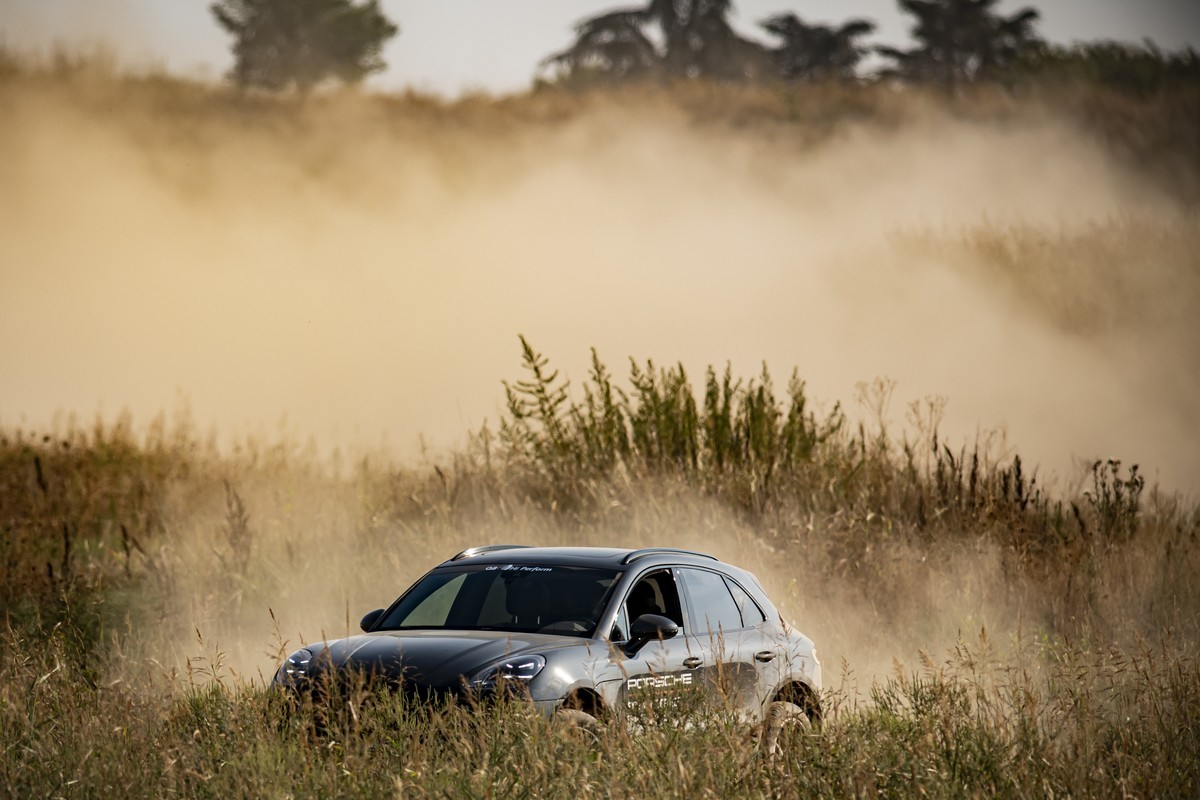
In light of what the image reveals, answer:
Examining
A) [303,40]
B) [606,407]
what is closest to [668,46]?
[303,40]

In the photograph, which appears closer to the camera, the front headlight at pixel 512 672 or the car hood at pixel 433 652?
the front headlight at pixel 512 672

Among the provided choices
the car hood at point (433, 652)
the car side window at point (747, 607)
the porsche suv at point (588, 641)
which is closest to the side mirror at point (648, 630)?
the porsche suv at point (588, 641)

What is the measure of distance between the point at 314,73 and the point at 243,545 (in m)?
34.9

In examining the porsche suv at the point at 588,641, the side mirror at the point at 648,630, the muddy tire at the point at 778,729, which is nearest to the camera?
the muddy tire at the point at 778,729

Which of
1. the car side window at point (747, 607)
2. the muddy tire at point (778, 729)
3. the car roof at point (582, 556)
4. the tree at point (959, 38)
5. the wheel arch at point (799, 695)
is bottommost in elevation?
the wheel arch at point (799, 695)

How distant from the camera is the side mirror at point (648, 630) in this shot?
9.59 meters

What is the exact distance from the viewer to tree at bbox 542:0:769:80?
2079 inches

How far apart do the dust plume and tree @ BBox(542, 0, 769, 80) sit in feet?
27.6

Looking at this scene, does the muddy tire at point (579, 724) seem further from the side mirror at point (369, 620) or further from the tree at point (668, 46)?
the tree at point (668, 46)

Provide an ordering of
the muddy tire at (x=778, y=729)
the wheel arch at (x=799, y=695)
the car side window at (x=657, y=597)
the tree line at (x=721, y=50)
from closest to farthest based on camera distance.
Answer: the muddy tire at (x=778, y=729), the car side window at (x=657, y=597), the wheel arch at (x=799, y=695), the tree line at (x=721, y=50)

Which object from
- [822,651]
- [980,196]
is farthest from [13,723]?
[980,196]

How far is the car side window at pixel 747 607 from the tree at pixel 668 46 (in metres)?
43.4

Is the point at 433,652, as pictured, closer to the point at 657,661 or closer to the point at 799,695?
the point at 657,661

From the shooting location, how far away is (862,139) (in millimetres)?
44469
